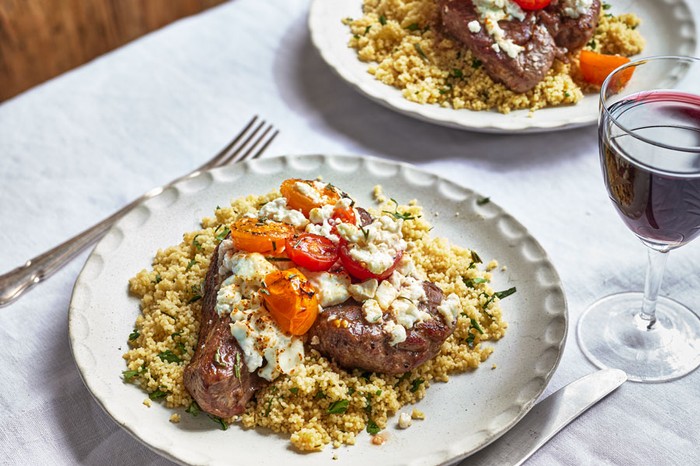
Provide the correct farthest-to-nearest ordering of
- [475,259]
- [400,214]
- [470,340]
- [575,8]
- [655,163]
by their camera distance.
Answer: [575,8]
[400,214]
[475,259]
[470,340]
[655,163]

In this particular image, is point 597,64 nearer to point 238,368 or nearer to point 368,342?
point 368,342

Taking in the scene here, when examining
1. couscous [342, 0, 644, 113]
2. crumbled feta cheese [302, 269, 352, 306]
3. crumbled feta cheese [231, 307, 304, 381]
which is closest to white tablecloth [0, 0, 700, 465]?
couscous [342, 0, 644, 113]

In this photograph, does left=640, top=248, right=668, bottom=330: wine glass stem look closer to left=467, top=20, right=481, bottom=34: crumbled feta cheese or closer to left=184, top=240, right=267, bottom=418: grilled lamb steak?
left=184, top=240, right=267, bottom=418: grilled lamb steak

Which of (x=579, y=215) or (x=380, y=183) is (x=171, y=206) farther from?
(x=579, y=215)

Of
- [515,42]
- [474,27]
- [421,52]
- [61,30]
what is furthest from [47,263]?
[61,30]

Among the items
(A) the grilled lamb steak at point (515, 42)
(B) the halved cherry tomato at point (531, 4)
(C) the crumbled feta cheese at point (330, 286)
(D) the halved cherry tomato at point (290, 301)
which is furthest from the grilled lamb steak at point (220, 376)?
(B) the halved cherry tomato at point (531, 4)

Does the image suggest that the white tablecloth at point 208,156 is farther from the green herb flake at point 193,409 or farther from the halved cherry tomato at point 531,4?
the halved cherry tomato at point 531,4
